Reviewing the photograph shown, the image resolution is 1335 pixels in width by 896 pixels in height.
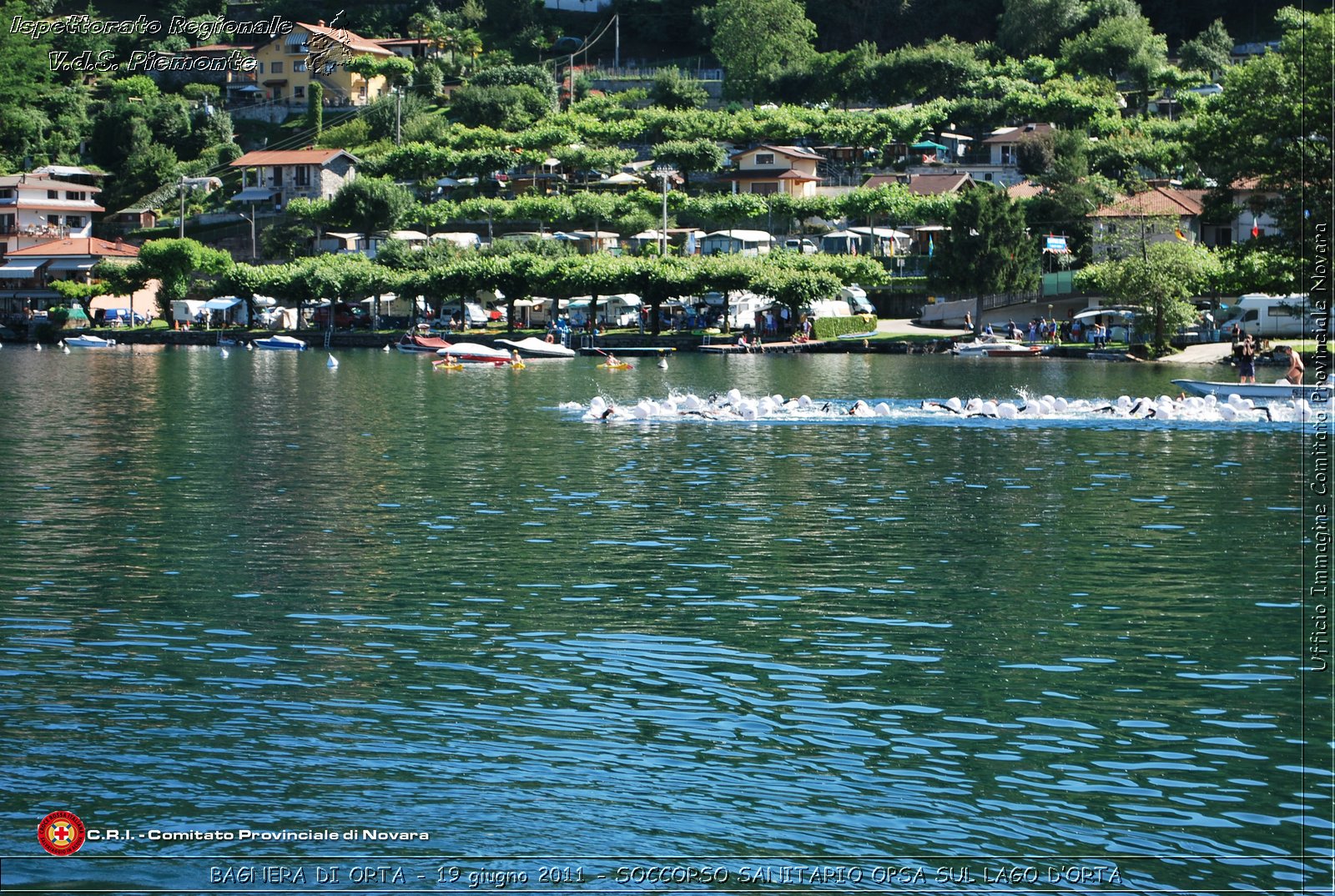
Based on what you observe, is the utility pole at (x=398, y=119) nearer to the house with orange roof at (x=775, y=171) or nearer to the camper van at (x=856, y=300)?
the house with orange roof at (x=775, y=171)

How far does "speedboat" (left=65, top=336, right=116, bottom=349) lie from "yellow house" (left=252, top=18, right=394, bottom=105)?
2547 inches

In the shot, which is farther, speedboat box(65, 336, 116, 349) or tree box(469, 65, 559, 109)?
tree box(469, 65, 559, 109)

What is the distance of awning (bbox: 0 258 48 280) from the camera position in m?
127

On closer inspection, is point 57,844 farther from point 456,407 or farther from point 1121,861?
point 456,407

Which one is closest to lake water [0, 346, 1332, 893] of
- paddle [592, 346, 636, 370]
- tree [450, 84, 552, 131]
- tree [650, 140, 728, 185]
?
paddle [592, 346, 636, 370]

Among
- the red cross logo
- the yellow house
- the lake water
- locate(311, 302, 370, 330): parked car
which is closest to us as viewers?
the red cross logo

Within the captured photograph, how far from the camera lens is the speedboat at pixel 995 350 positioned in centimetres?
8831

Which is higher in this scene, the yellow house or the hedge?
the yellow house

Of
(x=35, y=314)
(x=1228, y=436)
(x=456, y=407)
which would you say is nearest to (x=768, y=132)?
(x=35, y=314)

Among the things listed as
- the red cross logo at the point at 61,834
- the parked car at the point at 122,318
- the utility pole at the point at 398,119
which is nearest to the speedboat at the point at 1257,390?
the red cross logo at the point at 61,834

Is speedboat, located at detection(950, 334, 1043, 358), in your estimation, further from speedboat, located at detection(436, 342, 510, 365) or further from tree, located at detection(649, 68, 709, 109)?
tree, located at detection(649, 68, 709, 109)

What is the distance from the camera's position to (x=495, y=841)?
1325cm

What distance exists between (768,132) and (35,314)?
67.6 m

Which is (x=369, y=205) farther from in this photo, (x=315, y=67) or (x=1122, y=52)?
(x=1122, y=52)
